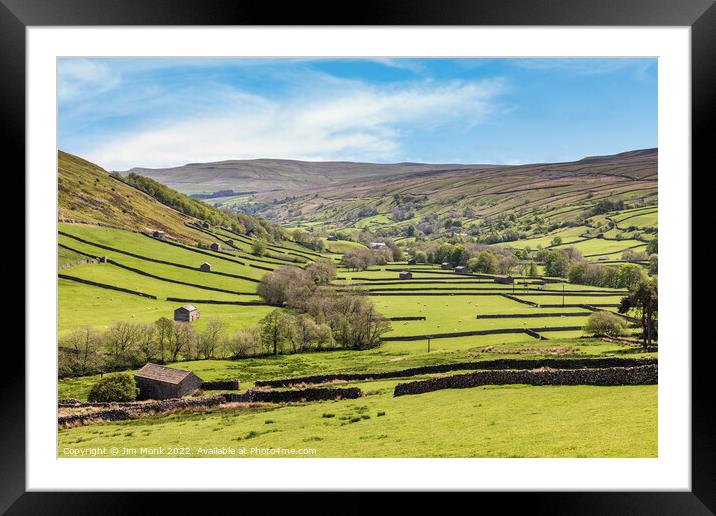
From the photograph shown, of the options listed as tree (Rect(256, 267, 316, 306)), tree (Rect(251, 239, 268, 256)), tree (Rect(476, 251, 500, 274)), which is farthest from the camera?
tree (Rect(476, 251, 500, 274))

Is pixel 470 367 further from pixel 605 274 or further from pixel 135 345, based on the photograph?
pixel 135 345

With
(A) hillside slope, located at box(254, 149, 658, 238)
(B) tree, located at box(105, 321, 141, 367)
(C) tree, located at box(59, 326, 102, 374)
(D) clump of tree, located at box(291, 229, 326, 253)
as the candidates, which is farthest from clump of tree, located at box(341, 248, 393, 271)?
(C) tree, located at box(59, 326, 102, 374)

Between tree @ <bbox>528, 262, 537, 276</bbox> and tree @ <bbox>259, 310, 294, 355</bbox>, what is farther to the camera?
tree @ <bbox>528, 262, 537, 276</bbox>

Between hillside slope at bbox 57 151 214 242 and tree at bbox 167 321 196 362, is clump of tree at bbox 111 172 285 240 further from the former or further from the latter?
tree at bbox 167 321 196 362

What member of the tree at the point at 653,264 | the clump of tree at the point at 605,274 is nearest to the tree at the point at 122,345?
the tree at the point at 653,264
